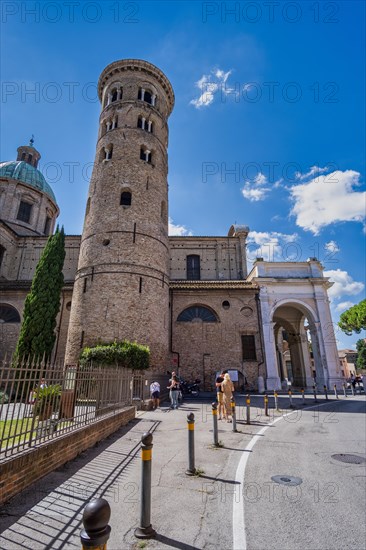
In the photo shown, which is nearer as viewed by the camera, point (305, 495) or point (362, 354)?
point (305, 495)

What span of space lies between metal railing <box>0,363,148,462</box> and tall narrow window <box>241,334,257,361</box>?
13.8 m

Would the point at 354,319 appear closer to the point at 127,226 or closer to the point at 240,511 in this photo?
the point at 127,226

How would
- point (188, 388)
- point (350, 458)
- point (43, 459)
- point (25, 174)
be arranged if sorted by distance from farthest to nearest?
point (25, 174) < point (188, 388) < point (350, 458) < point (43, 459)

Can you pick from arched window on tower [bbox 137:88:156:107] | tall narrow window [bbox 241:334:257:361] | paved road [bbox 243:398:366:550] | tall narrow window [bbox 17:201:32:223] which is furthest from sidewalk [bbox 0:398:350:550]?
tall narrow window [bbox 17:201:32:223]

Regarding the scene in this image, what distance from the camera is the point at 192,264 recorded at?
29.8 meters

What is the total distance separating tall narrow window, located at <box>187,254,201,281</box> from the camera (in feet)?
95.8

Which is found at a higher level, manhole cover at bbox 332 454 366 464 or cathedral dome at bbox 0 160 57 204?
cathedral dome at bbox 0 160 57 204

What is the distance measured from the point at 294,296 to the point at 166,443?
19372 mm

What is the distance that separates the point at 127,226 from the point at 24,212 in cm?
2075

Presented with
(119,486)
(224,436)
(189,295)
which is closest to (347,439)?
(224,436)

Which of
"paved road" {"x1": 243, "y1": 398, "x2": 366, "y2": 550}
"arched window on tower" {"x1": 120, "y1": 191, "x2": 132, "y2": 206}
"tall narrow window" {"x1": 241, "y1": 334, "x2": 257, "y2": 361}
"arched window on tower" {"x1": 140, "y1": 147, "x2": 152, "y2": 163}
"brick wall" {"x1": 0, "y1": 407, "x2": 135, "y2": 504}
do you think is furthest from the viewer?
"tall narrow window" {"x1": 241, "y1": 334, "x2": 257, "y2": 361}

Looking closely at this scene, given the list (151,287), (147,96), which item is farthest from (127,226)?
(147,96)

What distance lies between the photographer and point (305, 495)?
4.29m

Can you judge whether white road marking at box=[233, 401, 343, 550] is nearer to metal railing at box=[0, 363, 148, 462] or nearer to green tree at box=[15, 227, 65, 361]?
metal railing at box=[0, 363, 148, 462]
